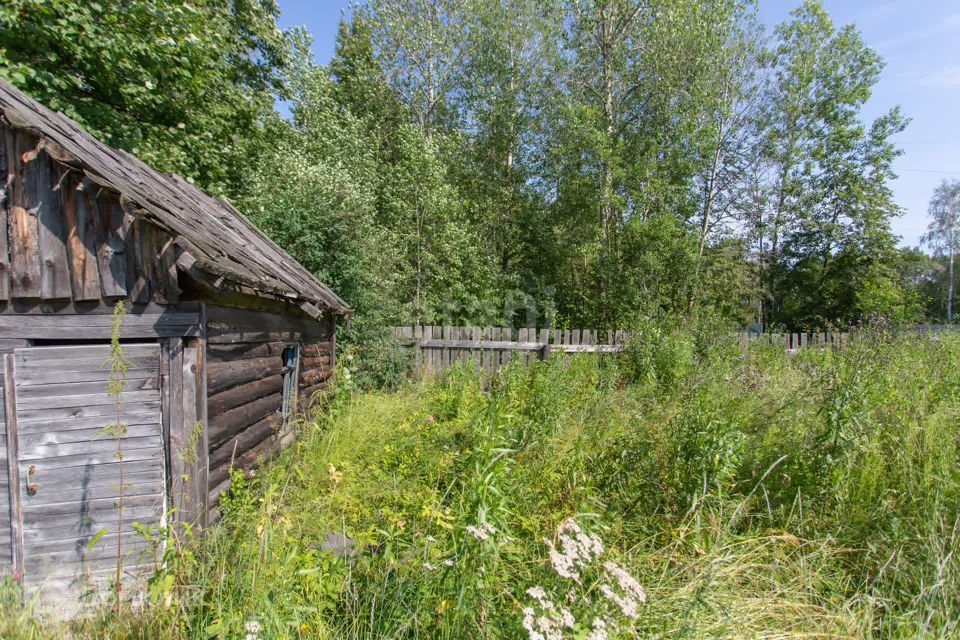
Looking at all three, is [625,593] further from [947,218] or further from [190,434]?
[947,218]

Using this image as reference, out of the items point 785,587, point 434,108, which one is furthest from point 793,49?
point 785,587

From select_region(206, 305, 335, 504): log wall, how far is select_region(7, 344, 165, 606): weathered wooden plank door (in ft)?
1.51

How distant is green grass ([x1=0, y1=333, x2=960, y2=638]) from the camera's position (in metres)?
2.43

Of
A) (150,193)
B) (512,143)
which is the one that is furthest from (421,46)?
(150,193)

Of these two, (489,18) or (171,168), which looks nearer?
(171,168)

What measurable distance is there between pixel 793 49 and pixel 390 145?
16.3 meters

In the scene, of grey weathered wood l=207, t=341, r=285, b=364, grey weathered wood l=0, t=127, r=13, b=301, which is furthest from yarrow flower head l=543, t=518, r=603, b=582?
grey weathered wood l=0, t=127, r=13, b=301

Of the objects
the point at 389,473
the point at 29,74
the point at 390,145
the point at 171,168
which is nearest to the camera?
the point at 389,473

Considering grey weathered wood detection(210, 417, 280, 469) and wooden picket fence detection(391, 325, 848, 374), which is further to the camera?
wooden picket fence detection(391, 325, 848, 374)

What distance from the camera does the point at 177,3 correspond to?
25.5ft

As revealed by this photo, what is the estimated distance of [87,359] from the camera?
3.51m

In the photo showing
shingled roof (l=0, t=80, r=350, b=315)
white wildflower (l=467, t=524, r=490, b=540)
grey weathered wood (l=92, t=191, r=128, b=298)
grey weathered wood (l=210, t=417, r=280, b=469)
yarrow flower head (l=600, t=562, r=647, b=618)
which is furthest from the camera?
grey weathered wood (l=210, t=417, r=280, b=469)

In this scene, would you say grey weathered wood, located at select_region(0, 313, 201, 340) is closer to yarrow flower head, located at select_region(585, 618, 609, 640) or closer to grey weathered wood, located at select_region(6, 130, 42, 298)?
grey weathered wood, located at select_region(6, 130, 42, 298)

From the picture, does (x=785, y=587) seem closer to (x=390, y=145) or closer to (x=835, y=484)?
(x=835, y=484)
